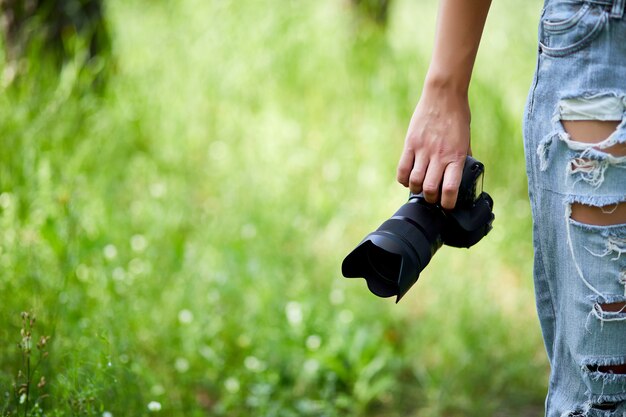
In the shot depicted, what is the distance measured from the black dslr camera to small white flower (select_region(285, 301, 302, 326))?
1.27 metres

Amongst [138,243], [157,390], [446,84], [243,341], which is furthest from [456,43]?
[138,243]

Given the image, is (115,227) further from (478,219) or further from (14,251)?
(478,219)

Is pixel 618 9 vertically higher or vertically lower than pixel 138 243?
higher

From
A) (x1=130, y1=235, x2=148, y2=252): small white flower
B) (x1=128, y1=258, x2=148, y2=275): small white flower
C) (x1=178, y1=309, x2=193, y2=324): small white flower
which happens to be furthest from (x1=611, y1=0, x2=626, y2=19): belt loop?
(x1=130, y1=235, x2=148, y2=252): small white flower

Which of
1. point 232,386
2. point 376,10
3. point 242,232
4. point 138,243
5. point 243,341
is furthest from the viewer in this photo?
point 376,10

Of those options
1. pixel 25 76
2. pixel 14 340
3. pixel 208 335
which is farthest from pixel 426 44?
pixel 14 340

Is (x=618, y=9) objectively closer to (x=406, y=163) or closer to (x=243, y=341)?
(x=406, y=163)

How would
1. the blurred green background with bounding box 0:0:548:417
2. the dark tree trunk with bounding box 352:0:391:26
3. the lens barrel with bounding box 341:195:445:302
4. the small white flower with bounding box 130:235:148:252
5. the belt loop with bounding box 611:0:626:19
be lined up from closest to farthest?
1. the belt loop with bounding box 611:0:626:19
2. the lens barrel with bounding box 341:195:445:302
3. the blurred green background with bounding box 0:0:548:417
4. the small white flower with bounding box 130:235:148:252
5. the dark tree trunk with bounding box 352:0:391:26

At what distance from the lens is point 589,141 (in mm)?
1235

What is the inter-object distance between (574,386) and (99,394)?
1.17 meters

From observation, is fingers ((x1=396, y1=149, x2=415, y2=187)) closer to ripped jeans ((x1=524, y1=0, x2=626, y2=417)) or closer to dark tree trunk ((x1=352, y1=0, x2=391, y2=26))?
ripped jeans ((x1=524, y1=0, x2=626, y2=417))

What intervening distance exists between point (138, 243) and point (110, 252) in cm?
16

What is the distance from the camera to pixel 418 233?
1410mm

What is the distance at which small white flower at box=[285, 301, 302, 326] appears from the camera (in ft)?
8.92
